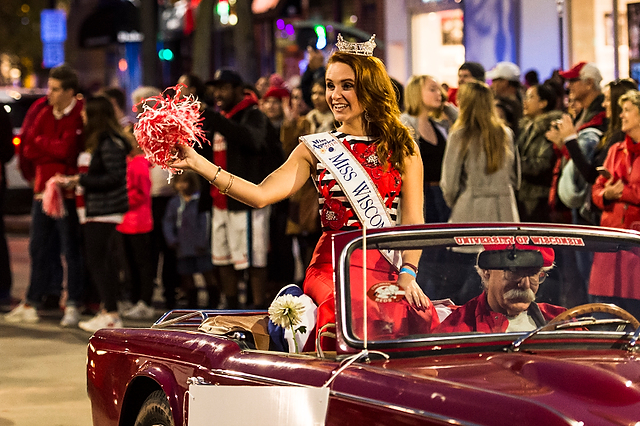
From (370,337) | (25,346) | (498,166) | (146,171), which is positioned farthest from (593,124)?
(370,337)

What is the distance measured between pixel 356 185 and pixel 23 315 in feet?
22.9

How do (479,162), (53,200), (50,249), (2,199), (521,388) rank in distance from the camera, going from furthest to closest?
1. (2,199)
2. (50,249)
3. (53,200)
4. (479,162)
5. (521,388)

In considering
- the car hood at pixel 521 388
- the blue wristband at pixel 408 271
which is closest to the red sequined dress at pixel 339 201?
the blue wristband at pixel 408 271

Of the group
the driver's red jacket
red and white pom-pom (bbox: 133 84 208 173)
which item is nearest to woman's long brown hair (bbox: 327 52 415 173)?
red and white pom-pom (bbox: 133 84 208 173)

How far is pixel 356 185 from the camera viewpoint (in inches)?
191

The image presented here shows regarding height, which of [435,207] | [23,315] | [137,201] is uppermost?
[137,201]

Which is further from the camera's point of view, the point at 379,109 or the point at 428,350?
the point at 379,109

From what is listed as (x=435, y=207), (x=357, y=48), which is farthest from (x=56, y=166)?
(x=357, y=48)

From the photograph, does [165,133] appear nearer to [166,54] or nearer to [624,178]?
[624,178]

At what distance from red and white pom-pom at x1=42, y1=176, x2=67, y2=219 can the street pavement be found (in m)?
1.10

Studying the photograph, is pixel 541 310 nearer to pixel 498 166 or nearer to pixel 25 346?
pixel 498 166

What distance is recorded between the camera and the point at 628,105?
7.77 m

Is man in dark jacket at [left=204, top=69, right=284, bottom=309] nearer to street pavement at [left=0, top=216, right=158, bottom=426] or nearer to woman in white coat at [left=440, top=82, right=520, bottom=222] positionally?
street pavement at [left=0, top=216, right=158, bottom=426]

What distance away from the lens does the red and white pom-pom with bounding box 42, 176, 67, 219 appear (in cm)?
1047
